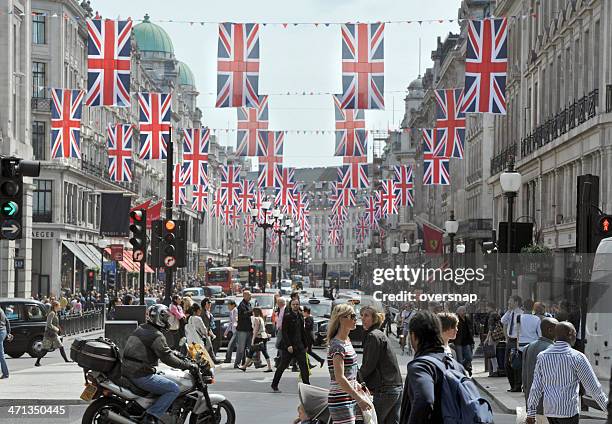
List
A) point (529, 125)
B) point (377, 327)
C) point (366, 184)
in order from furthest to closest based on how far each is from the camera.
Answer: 1. point (366, 184)
2. point (529, 125)
3. point (377, 327)

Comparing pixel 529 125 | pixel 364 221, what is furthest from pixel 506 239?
pixel 364 221

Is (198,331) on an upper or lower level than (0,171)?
lower

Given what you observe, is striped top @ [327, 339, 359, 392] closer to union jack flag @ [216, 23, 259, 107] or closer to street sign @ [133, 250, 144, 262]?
street sign @ [133, 250, 144, 262]

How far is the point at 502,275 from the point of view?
31203mm

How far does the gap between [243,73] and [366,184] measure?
36.8m

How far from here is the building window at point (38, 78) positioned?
70938 mm

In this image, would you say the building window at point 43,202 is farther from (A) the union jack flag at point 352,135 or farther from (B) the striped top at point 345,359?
(B) the striped top at point 345,359

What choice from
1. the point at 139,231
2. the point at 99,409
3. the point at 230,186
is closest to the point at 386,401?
the point at 99,409

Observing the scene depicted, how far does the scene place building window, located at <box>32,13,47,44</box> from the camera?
70.9 metres

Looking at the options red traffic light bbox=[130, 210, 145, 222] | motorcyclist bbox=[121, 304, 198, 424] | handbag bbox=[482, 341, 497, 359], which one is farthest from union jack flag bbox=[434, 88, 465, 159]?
motorcyclist bbox=[121, 304, 198, 424]

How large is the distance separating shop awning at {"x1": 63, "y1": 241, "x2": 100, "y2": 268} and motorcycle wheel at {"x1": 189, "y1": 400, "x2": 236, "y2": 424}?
58.3 meters

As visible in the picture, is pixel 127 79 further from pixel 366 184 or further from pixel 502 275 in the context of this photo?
pixel 366 184

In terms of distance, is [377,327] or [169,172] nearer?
→ [377,327]

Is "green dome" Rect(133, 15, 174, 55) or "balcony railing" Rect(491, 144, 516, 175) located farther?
"green dome" Rect(133, 15, 174, 55)
